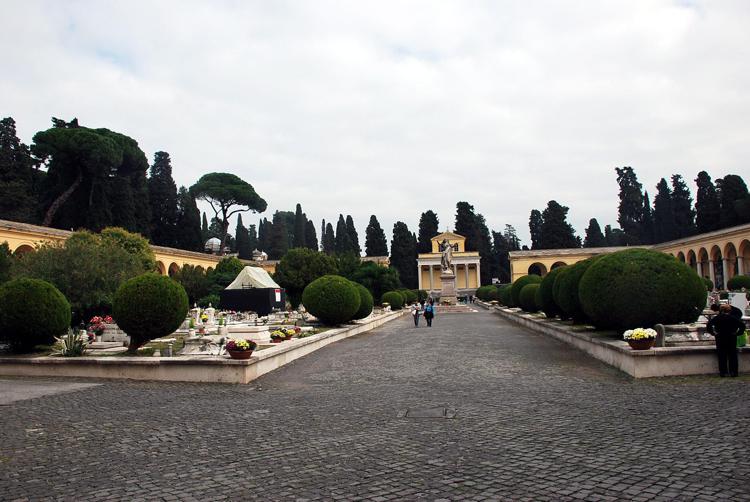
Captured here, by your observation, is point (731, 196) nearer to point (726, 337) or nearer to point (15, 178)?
point (726, 337)

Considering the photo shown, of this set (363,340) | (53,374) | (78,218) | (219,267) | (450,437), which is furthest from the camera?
(78,218)

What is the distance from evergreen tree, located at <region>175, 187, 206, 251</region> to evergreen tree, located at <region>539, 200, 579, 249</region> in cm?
4720

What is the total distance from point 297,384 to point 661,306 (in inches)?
293

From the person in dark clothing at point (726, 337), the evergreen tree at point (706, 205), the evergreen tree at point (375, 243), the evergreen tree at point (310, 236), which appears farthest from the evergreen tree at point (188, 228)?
the person in dark clothing at point (726, 337)

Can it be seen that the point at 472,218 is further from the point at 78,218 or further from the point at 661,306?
the point at 661,306

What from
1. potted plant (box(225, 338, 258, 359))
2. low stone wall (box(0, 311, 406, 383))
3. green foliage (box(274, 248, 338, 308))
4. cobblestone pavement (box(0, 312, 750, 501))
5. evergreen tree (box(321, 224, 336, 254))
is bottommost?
cobblestone pavement (box(0, 312, 750, 501))

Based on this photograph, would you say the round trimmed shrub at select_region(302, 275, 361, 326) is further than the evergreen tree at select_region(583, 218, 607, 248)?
No

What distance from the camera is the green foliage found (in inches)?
1623

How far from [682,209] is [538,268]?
63.8 ft

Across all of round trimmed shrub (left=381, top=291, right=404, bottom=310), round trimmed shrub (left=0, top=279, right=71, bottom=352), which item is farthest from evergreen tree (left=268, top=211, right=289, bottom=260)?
round trimmed shrub (left=0, top=279, right=71, bottom=352)

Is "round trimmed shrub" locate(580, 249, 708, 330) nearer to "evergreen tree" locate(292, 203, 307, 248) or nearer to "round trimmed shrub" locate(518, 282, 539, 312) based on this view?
"round trimmed shrub" locate(518, 282, 539, 312)

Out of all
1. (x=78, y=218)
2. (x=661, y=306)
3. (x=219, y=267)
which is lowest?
(x=661, y=306)

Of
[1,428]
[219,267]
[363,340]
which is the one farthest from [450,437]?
[219,267]

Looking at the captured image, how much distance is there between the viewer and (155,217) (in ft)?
202
